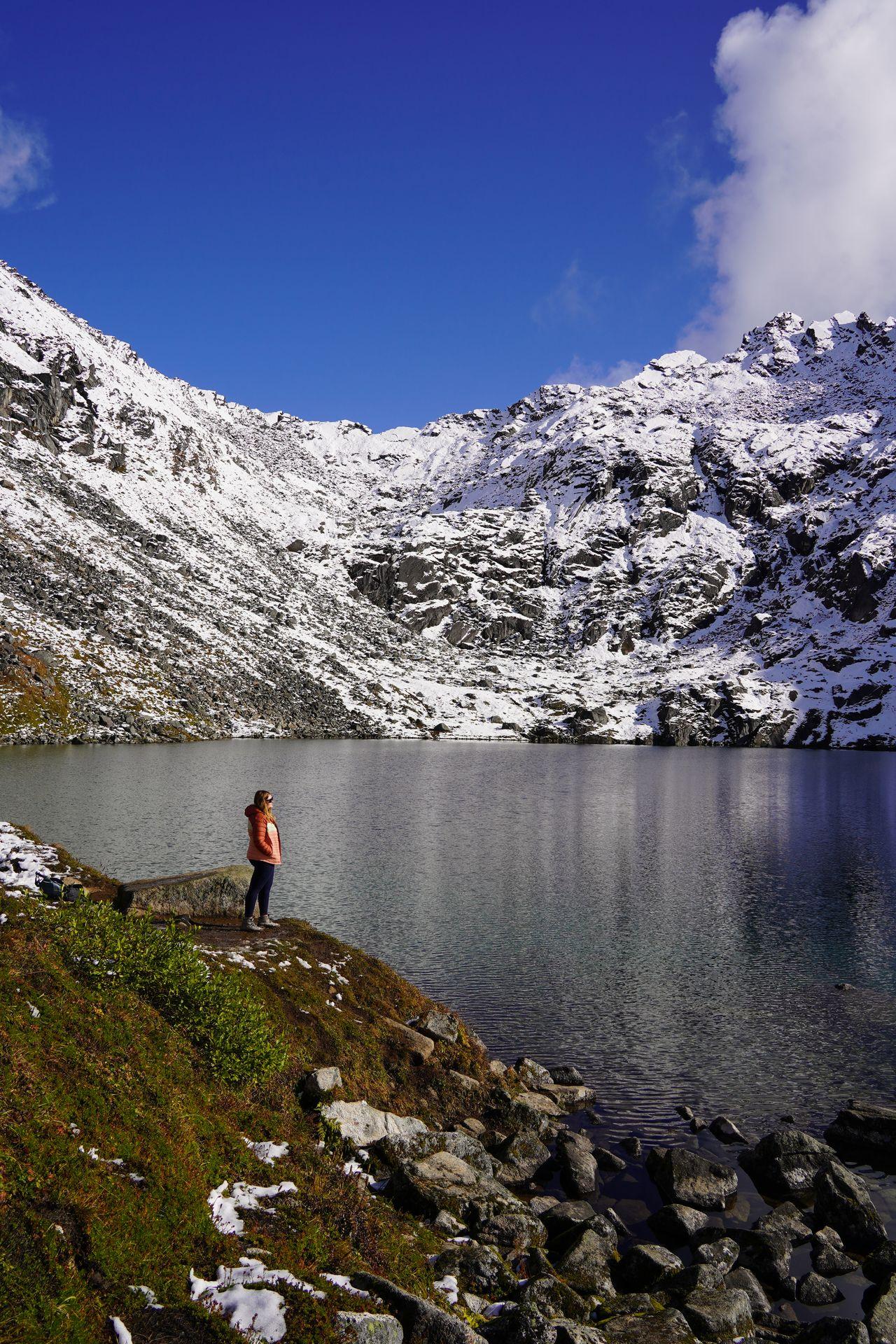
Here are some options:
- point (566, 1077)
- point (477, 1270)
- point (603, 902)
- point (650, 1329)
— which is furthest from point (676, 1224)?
point (603, 902)

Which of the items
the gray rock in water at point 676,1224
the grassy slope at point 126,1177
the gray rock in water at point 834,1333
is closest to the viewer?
the grassy slope at point 126,1177

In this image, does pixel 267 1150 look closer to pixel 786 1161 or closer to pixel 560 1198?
pixel 560 1198

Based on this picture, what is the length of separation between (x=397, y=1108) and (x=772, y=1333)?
8739 mm

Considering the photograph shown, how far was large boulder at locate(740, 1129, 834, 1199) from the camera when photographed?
19.3 metres

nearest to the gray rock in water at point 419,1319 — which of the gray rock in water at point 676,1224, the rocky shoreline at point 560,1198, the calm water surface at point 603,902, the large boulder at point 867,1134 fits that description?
the rocky shoreline at point 560,1198

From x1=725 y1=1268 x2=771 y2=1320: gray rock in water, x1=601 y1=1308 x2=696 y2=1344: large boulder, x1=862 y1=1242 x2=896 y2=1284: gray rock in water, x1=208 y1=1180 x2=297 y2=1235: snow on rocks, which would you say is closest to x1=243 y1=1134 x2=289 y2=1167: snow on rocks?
x1=208 y1=1180 x2=297 y2=1235: snow on rocks

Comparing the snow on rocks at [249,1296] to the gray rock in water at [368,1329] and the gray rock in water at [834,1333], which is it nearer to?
the gray rock in water at [368,1329]

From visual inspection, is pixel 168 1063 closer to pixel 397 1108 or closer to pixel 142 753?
pixel 397 1108

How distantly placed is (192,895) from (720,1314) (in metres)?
15.9

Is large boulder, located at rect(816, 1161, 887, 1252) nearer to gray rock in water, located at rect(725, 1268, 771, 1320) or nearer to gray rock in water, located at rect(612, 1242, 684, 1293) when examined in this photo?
gray rock in water, located at rect(725, 1268, 771, 1320)

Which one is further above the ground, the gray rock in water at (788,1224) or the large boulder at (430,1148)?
the large boulder at (430,1148)

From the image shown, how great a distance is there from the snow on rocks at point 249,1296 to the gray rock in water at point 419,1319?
104 cm

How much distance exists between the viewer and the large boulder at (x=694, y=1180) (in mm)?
18422

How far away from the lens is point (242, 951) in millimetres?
21172
